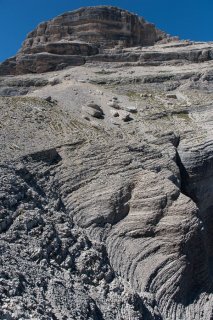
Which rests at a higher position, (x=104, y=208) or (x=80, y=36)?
(x=80, y=36)

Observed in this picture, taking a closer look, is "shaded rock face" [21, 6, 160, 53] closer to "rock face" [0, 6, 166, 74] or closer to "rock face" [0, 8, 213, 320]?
"rock face" [0, 6, 166, 74]

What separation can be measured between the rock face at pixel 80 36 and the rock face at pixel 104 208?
47.0 ft

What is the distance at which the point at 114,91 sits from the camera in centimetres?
4947

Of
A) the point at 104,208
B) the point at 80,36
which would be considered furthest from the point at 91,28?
the point at 104,208

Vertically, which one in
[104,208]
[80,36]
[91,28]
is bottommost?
[104,208]

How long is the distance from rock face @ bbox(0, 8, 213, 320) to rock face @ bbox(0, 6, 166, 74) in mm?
14324

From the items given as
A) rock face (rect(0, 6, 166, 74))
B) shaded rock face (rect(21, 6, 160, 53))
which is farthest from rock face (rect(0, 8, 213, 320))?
shaded rock face (rect(21, 6, 160, 53))

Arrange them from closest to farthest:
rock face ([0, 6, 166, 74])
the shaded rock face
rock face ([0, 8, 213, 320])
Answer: rock face ([0, 8, 213, 320]), rock face ([0, 6, 166, 74]), the shaded rock face

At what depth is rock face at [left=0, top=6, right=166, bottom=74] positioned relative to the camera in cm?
5797

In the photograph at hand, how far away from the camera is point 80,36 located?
62.7 m

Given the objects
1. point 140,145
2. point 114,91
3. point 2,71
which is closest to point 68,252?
point 140,145

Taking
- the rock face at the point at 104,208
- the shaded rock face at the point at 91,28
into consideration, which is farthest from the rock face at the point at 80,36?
the rock face at the point at 104,208

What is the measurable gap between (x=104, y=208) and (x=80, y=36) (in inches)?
1534

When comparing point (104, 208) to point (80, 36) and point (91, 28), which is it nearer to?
point (80, 36)
